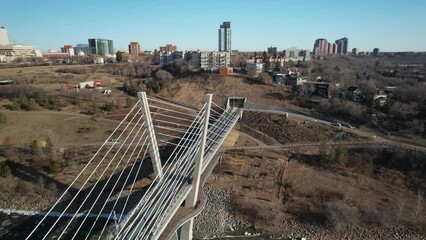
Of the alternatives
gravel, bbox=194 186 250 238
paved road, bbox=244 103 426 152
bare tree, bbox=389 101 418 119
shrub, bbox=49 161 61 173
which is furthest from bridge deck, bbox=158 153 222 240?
bare tree, bbox=389 101 418 119

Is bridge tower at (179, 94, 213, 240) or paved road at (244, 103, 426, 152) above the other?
bridge tower at (179, 94, 213, 240)

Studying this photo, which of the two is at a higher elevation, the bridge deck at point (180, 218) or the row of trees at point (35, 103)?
the row of trees at point (35, 103)

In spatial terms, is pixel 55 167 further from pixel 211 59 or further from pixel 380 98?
pixel 211 59

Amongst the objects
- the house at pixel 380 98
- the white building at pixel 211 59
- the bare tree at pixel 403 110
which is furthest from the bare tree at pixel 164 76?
the bare tree at pixel 403 110

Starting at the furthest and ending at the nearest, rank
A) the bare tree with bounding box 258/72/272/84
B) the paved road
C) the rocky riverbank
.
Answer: the bare tree with bounding box 258/72/272/84, the paved road, the rocky riverbank

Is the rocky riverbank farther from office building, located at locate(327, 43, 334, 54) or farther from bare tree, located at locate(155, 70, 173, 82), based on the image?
office building, located at locate(327, 43, 334, 54)

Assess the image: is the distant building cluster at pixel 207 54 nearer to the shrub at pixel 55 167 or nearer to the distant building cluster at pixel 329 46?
the distant building cluster at pixel 329 46

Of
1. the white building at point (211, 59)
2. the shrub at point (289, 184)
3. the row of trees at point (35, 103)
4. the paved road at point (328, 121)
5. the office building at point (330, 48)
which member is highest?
the office building at point (330, 48)
